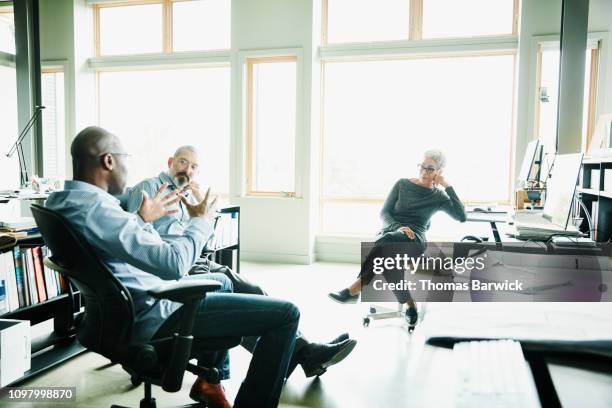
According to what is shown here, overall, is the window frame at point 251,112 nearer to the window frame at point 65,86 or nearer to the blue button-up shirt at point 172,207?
the window frame at point 65,86

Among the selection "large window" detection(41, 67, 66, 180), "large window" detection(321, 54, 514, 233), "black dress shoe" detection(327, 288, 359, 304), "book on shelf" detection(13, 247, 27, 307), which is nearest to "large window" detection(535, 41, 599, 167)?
"large window" detection(321, 54, 514, 233)

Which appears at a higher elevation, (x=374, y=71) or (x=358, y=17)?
(x=358, y=17)

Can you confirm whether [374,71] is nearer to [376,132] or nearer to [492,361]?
[376,132]

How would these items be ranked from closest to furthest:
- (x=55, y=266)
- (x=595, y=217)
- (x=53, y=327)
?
1. (x=55, y=266)
2. (x=595, y=217)
3. (x=53, y=327)

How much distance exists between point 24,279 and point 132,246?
4.66 feet

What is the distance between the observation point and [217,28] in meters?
6.12

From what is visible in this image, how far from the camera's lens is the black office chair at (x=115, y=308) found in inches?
Result: 59.0

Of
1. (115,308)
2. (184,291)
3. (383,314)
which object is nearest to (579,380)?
(184,291)

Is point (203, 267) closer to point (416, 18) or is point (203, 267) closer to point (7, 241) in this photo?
point (7, 241)

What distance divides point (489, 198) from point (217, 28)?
13.0 ft

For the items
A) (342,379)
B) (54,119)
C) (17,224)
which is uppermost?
(54,119)

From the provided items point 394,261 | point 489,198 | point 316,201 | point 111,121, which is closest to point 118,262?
point 394,261

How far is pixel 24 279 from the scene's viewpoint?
2.57 meters

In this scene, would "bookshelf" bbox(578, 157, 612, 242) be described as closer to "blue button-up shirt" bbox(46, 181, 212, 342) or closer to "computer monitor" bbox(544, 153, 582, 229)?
"computer monitor" bbox(544, 153, 582, 229)
